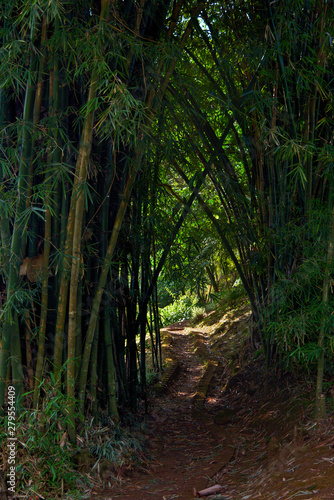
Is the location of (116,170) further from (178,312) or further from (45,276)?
(178,312)

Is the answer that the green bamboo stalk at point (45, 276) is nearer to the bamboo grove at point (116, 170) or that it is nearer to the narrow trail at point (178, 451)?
the bamboo grove at point (116, 170)

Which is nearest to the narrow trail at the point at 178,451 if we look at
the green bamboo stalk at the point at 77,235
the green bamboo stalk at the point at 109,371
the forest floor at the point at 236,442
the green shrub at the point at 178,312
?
the forest floor at the point at 236,442

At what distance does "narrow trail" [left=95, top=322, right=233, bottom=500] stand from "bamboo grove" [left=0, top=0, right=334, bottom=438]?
0.45 metres

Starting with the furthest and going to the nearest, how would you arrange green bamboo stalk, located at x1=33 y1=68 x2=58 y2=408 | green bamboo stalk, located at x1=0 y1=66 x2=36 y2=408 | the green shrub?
1. the green shrub
2. green bamboo stalk, located at x1=33 y1=68 x2=58 y2=408
3. green bamboo stalk, located at x1=0 y1=66 x2=36 y2=408

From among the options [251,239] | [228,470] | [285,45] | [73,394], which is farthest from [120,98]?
[228,470]

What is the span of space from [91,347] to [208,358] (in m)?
4.45

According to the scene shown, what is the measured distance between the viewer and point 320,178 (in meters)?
3.15

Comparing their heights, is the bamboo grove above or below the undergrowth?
above

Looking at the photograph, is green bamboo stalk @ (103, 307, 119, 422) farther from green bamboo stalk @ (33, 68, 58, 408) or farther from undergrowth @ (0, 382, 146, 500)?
green bamboo stalk @ (33, 68, 58, 408)

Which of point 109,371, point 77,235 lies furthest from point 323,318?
point 77,235

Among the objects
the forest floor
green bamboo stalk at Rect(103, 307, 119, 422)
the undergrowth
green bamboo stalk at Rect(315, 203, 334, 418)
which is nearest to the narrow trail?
the forest floor

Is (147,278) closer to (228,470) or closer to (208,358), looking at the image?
(228,470)

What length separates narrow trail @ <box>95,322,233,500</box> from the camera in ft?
7.97

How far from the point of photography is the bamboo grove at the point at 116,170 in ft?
7.72
